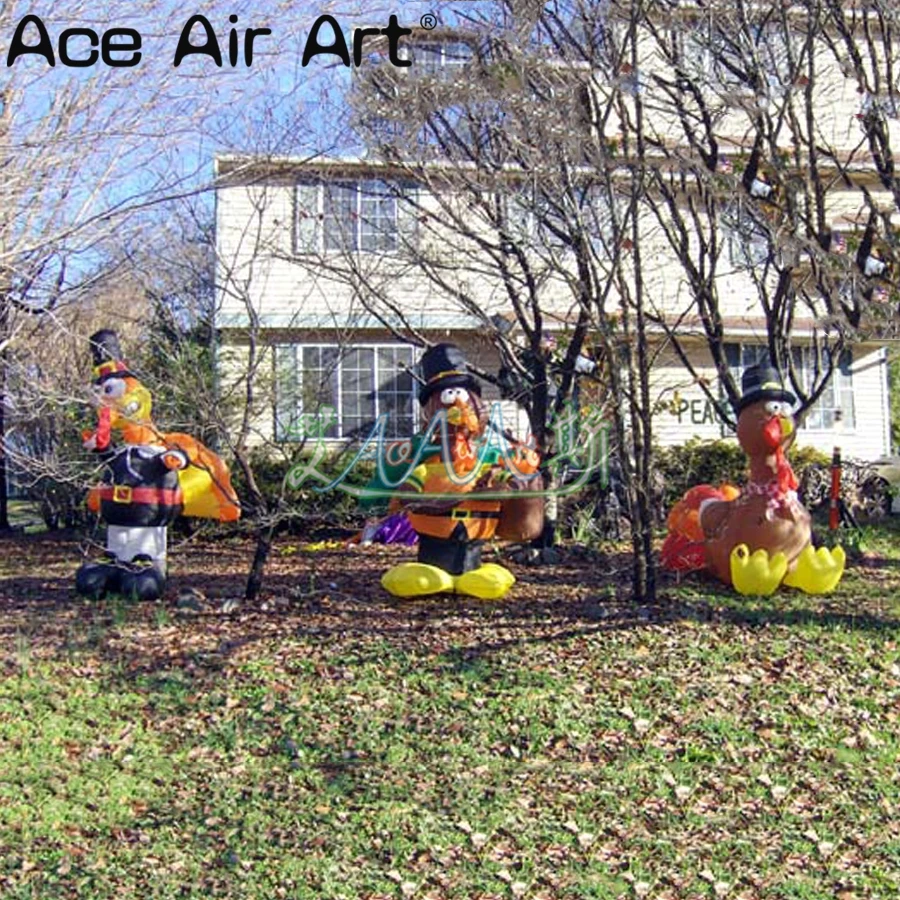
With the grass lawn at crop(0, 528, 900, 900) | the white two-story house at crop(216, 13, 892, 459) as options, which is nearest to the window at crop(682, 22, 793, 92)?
the white two-story house at crop(216, 13, 892, 459)

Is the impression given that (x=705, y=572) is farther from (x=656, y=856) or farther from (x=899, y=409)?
(x=899, y=409)


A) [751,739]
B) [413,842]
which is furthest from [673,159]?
[413,842]

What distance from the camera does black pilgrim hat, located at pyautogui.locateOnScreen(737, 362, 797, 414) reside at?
30.9ft

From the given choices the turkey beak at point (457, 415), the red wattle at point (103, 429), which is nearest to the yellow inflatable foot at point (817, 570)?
the turkey beak at point (457, 415)

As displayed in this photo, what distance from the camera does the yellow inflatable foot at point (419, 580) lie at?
8977mm

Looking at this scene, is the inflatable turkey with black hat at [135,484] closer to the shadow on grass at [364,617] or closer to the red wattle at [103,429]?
the red wattle at [103,429]

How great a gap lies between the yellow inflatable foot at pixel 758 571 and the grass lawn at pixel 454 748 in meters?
0.16

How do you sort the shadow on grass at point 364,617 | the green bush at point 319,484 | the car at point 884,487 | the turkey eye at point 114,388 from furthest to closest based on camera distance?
the car at point 884,487
the green bush at point 319,484
the turkey eye at point 114,388
the shadow on grass at point 364,617

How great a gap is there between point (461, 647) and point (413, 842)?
263 cm

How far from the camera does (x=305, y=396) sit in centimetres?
1195

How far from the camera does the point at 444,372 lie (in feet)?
30.3

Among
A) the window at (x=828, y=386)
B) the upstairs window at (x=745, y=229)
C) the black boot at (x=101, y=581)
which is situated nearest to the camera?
the black boot at (x=101, y=581)

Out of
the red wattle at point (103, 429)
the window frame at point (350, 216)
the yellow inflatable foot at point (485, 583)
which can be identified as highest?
the window frame at point (350, 216)

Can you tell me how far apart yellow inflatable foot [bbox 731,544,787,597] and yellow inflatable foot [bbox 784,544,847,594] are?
0.59 ft
